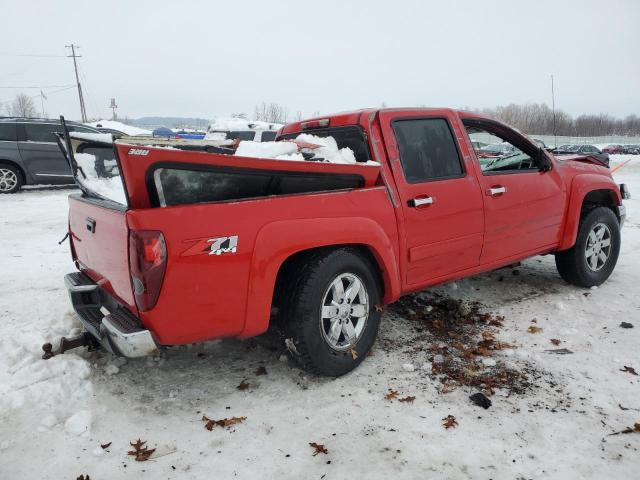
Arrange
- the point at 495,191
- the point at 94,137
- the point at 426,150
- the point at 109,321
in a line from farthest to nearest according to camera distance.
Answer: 1. the point at 495,191
2. the point at 426,150
3. the point at 94,137
4. the point at 109,321

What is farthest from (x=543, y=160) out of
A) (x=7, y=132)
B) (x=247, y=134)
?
(x=247, y=134)

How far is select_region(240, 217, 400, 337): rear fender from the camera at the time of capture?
263cm

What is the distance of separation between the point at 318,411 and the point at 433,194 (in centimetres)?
175

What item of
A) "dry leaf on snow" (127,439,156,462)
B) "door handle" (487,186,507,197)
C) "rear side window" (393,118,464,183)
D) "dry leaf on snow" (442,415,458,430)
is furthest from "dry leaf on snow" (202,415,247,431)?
"door handle" (487,186,507,197)

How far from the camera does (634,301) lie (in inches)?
178

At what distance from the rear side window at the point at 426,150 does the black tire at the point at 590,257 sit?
193 cm

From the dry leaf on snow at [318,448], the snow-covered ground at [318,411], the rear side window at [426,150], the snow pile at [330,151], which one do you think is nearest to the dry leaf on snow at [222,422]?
the snow-covered ground at [318,411]

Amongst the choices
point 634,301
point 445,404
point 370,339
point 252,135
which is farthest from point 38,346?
point 252,135

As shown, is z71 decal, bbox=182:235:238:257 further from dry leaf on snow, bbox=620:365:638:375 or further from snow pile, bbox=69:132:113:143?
dry leaf on snow, bbox=620:365:638:375

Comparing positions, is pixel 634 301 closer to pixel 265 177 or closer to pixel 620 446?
pixel 620 446

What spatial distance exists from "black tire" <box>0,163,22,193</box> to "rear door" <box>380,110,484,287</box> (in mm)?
10850

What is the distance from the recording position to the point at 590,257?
16.0 ft

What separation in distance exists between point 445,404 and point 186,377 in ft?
5.68

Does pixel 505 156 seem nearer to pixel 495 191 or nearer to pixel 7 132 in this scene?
pixel 495 191
